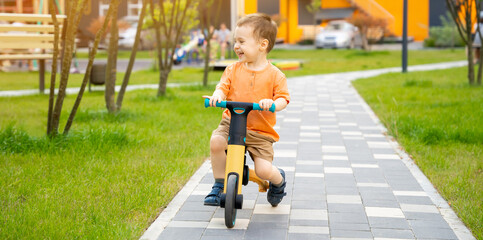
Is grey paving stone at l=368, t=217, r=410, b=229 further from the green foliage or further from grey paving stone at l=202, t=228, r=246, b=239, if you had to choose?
the green foliage

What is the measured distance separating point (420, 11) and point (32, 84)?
27349 millimetres

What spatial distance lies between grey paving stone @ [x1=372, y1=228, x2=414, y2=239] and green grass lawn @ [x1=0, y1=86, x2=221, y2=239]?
1398 millimetres

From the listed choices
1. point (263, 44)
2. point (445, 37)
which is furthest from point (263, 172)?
point (445, 37)

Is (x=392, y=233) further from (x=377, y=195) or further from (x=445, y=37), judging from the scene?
(x=445, y=37)

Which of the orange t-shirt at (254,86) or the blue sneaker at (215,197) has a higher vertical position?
the orange t-shirt at (254,86)

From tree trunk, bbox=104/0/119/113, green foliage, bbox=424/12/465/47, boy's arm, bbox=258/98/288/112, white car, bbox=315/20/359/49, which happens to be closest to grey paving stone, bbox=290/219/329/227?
boy's arm, bbox=258/98/288/112

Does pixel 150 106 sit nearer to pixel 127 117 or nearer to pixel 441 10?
pixel 127 117

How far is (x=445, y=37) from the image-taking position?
32.1m

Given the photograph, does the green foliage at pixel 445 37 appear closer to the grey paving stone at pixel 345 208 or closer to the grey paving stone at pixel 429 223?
the grey paving stone at pixel 345 208

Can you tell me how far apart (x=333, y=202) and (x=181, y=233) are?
1259 millimetres

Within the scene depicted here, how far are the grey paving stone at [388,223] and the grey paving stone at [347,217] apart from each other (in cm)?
6

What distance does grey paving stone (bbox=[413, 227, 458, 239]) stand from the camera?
374 centimetres

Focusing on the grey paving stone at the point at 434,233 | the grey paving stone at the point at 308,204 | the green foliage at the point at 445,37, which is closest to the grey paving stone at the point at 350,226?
the grey paving stone at the point at 434,233

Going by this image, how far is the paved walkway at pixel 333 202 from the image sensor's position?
12.6 ft
